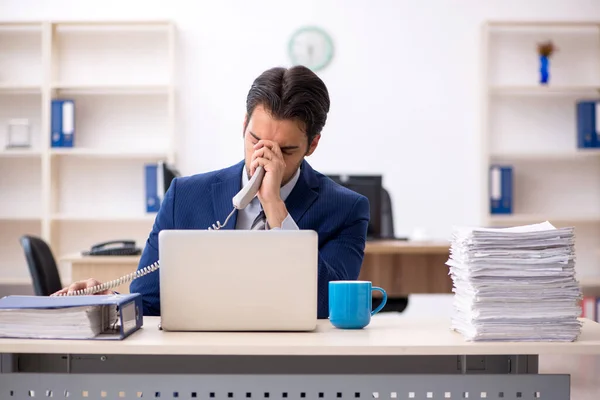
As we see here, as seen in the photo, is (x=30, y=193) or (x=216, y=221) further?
(x=30, y=193)

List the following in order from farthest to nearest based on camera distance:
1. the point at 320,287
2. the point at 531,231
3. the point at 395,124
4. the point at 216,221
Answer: the point at 395,124, the point at 216,221, the point at 320,287, the point at 531,231

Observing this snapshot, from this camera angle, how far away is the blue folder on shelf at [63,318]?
145cm

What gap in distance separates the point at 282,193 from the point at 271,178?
0.76ft

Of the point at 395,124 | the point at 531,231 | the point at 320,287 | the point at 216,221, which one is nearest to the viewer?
the point at 531,231

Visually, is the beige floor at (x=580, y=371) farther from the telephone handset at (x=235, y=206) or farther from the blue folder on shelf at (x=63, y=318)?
the blue folder on shelf at (x=63, y=318)

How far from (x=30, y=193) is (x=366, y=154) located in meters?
2.61

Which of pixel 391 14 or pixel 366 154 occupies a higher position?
pixel 391 14

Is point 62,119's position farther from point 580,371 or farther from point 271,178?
point 271,178

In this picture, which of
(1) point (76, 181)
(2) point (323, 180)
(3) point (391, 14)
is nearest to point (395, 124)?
(3) point (391, 14)

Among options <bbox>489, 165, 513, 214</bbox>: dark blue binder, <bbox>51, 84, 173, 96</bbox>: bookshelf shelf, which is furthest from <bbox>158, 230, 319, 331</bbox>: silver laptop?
<bbox>489, 165, 513, 214</bbox>: dark blue binder

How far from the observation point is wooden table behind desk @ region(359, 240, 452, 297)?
420 cm

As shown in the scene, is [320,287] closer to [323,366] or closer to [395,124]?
[323,366]

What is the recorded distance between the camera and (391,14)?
579 cm

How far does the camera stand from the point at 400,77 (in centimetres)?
578
